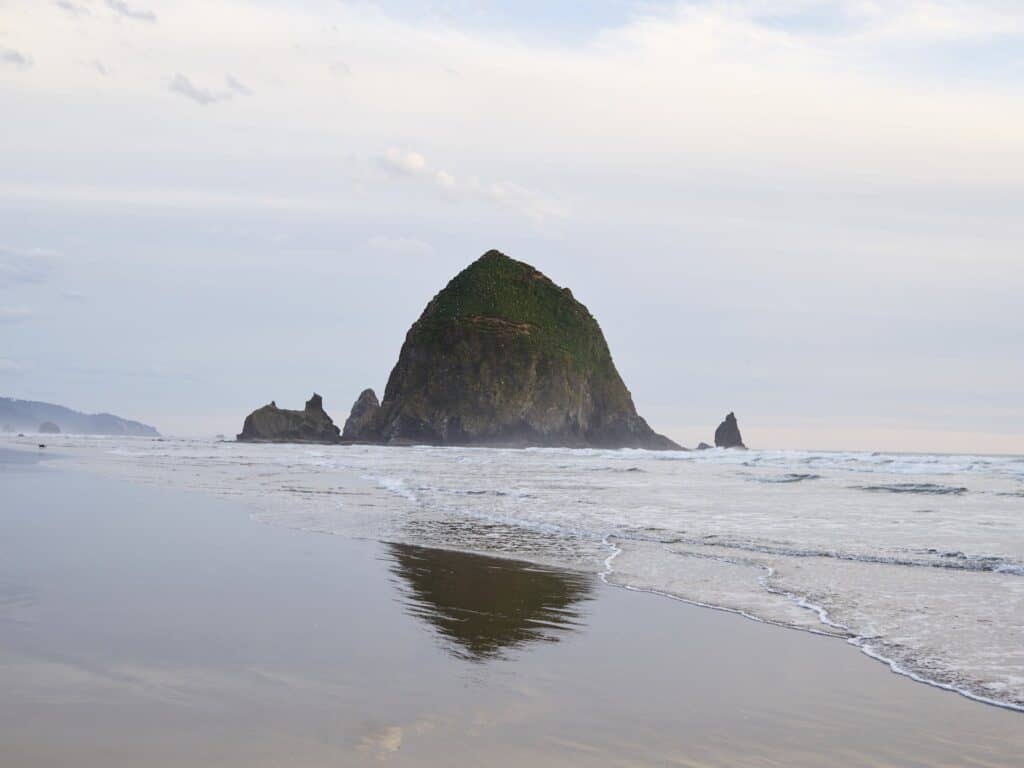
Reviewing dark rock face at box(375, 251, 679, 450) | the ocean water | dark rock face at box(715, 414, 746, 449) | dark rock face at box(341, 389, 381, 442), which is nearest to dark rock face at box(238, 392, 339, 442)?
dark rock face at box(341, 389, 381, 442)

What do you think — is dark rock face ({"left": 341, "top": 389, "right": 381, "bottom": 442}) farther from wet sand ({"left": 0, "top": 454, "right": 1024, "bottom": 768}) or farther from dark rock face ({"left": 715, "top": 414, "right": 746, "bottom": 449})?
wet sand ({"left": 0, "top": 454, "right": 1024, "bottom": 768})

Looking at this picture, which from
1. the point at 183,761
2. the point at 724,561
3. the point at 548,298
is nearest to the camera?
the point at 183,761

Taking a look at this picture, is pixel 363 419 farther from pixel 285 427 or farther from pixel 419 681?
pixel 419 681

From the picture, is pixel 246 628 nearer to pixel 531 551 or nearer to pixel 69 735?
pixel 69 735

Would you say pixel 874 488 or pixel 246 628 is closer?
pixel 246 628

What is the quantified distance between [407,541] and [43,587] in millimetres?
5771

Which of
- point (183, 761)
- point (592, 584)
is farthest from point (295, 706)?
point (592, 584)

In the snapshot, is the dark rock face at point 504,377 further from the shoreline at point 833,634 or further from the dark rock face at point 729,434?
the shoreline at point 833,634

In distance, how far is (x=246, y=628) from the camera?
20.9 ft

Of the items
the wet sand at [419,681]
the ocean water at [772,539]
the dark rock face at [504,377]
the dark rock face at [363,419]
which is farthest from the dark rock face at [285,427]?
the wet sand at [419,681]

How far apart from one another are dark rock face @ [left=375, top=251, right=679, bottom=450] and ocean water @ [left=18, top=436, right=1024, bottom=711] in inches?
2631

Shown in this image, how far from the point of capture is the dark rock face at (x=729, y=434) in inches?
4050

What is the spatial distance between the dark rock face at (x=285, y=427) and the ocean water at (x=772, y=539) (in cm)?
7391

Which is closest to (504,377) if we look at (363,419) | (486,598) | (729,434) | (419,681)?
(363,419)
